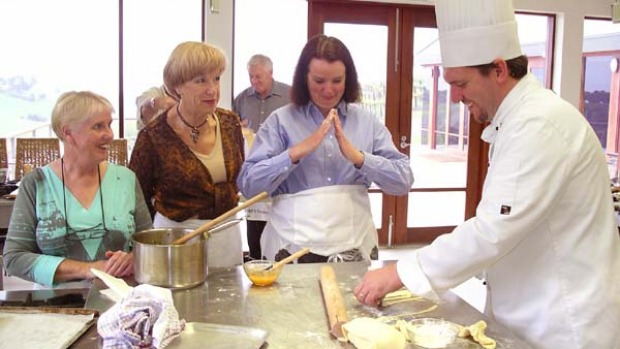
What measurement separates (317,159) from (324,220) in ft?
0.64

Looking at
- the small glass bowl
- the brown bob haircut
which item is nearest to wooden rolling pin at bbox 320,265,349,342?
the small glass bowl

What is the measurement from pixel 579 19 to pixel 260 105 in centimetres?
302

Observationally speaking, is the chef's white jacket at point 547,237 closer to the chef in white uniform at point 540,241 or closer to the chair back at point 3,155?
the chef in white uniform at point 540,241

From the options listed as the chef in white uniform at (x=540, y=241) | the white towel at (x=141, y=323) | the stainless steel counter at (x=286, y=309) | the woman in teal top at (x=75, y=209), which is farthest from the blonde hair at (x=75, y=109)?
the chef in white uniform at (x=540, y=241)

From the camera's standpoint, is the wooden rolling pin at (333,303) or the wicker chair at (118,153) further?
the wicker chair at (118,153)

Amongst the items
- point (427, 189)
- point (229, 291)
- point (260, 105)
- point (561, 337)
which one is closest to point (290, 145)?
point (229, 291)

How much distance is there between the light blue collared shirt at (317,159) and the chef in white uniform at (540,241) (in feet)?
1.71

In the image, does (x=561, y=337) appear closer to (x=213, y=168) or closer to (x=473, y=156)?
(x=213, y=168)

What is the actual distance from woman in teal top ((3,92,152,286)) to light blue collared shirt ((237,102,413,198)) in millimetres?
388

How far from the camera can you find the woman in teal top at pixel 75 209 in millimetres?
1596

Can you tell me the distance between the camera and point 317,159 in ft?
6.04

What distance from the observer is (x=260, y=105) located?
4.05 metres

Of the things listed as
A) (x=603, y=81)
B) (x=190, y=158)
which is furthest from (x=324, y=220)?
(x=603, y=81)

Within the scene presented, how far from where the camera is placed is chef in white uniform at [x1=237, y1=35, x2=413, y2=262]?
1785mm
